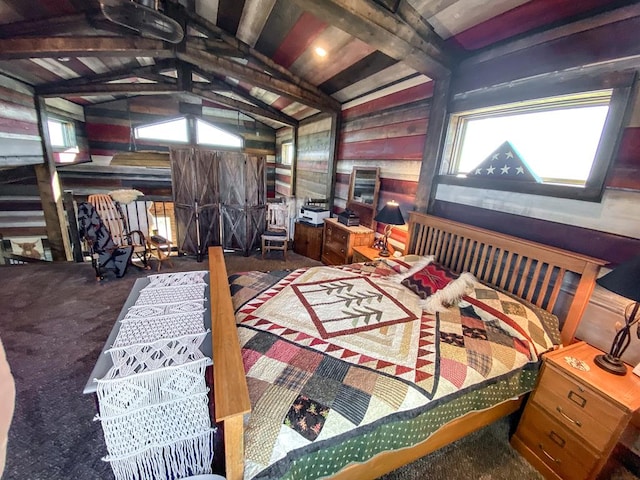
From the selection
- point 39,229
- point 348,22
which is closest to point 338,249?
point 348,22

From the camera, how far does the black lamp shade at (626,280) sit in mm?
1170

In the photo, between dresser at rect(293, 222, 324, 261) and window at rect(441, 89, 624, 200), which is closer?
window at rect(441, 89, 624, 200)

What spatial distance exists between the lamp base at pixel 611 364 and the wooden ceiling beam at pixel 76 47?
4.28 meters

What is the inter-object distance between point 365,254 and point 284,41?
2496mm

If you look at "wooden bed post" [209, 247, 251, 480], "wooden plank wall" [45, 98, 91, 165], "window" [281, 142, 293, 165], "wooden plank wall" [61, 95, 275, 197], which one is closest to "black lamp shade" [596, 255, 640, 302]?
"wooden bed post" [209, 247, 251, 480]

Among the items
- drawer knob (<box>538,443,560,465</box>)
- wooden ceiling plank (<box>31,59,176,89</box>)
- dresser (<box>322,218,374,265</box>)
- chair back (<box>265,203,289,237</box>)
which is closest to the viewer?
drawer knob (<box>538,443,560,465</box>)

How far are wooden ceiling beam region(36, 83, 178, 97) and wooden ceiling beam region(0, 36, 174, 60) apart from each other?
5.06 ft

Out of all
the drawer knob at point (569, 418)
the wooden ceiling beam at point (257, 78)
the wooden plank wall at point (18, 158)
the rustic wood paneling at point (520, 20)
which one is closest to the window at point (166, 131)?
the wooden plank wall at point (18, 158)

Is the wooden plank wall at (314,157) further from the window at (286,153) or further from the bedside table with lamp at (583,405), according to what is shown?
the bedside table with lamp at (583,405)

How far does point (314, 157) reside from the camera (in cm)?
486

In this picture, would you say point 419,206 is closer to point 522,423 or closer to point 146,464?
point 522,423

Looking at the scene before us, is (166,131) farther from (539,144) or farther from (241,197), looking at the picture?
(539,144)

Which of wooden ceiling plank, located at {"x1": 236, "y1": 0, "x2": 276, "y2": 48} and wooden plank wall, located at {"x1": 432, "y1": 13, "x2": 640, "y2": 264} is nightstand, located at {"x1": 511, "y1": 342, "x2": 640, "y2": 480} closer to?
wooden plank wall, located at {"x1": 432, "y1": 13, "x2": 640, "y2": 264}

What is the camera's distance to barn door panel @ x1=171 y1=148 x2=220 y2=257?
164 inches
